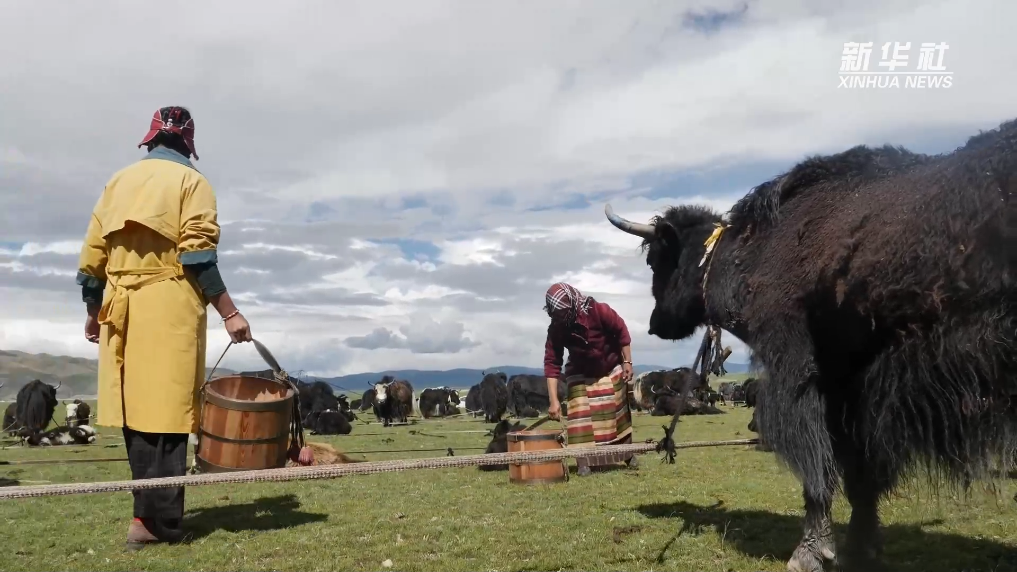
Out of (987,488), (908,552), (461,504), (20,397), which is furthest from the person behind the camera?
(20,397)

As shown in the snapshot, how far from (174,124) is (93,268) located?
1.18 metres

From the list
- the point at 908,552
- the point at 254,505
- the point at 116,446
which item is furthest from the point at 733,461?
the point at 116,446

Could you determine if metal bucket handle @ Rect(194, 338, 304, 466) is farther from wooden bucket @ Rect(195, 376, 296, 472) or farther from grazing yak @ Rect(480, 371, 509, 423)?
grazing yak @ Rect(480, 371, 509, 423)

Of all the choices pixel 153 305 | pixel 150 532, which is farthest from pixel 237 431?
pixel 153 305

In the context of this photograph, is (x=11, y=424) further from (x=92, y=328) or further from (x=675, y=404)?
(x=675, y=404)

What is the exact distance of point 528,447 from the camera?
7.66 m

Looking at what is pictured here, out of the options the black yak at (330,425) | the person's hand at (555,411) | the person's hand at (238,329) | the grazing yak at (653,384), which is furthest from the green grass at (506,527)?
the grazing yak at (653,384)

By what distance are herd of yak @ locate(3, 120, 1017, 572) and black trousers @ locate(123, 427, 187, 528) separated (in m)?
3.74

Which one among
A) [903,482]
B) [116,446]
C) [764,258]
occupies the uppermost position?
[764,258]

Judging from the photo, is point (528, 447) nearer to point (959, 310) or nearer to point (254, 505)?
point (254, 505)

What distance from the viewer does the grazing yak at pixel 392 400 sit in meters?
28.3

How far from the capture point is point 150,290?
198 inches

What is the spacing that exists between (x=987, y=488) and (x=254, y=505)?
607 centimetres

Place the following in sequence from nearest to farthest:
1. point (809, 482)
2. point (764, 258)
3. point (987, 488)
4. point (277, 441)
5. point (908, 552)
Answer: point (987, 488) < point (809, 482) < point (764, 258) < point (908, 552) < point (277, 441)
